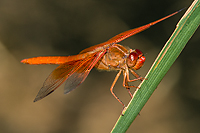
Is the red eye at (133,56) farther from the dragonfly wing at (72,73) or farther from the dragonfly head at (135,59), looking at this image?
the dragonfly wing at (72,73)

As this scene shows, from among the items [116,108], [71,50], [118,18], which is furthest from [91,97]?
[118,18]

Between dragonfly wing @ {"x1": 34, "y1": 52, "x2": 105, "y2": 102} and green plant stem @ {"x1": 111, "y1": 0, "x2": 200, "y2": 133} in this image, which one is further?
dragonfly wing @ {"x1": 34, "y1": 52, "x2": 105, "y2": 102}

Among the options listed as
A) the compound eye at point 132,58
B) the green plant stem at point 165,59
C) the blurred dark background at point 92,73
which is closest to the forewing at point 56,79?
the compound eye at point 132,58

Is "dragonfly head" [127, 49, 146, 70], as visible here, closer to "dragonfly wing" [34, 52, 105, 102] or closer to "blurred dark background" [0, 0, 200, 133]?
"dragonfly wing" [34, 52, 105, 102]

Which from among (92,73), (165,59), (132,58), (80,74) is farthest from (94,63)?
(92,73)

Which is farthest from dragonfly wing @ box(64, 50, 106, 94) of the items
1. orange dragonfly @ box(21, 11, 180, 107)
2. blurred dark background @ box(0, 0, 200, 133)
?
blurred dark background @ box(0, 0, 200, 133)

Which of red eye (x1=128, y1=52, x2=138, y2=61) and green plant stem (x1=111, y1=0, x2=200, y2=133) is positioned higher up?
red eye (x1=128, y1=52, x2=138, y2=61)
